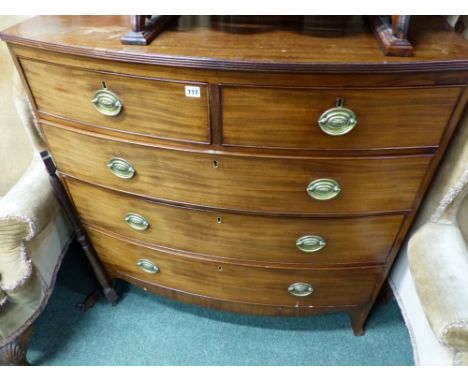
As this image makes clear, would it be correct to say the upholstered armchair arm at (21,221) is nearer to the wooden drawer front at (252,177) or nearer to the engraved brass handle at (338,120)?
the wooden drawer front at (252,177)

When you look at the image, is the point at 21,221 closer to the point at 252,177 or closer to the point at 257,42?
the point at 252,177

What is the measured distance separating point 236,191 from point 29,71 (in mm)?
541

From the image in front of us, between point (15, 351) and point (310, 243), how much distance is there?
0.96m

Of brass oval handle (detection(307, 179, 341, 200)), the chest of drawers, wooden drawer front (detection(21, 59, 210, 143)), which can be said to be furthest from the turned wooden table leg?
brass oval handle (detection(307, 179, 341, 200))

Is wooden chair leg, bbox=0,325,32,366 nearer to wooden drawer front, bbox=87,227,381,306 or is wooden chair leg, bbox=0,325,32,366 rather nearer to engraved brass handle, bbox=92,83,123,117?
wooden drawer front, bbox=87,227,381,306

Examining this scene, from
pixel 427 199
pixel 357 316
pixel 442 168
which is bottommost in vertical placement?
pixel 357 316

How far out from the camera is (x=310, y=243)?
913 mm

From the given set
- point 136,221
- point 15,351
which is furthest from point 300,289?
point 15,351

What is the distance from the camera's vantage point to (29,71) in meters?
0.80

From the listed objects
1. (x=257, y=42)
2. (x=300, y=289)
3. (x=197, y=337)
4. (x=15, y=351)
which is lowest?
(x=197, y=337)

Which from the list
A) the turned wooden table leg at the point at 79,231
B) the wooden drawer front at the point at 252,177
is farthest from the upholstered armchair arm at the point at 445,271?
the turned wooden table leg at the point at 79,231

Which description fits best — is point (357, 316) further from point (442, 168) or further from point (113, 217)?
point (113, 217)

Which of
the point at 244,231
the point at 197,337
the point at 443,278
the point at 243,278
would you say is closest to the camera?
the point at 443,278
